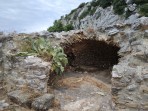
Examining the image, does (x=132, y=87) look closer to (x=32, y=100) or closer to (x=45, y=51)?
(x=32, y=100)

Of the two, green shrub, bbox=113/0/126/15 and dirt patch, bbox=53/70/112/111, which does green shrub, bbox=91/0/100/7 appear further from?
dirt patch, bbox=53/70/112/111

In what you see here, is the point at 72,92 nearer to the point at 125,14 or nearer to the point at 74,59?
the point at 74,59

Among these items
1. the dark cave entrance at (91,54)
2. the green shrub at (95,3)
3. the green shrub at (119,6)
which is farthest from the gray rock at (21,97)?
the green shrub at (95,3)

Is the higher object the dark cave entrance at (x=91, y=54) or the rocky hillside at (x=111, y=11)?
the rocky hillside at (x=111, y=11)

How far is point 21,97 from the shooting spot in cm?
765

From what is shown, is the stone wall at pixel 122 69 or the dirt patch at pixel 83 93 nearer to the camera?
the stone wall at pixel 122 69

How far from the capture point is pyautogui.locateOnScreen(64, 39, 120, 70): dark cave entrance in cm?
1068

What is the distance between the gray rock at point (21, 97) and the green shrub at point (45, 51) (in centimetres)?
119

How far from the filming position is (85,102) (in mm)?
8078

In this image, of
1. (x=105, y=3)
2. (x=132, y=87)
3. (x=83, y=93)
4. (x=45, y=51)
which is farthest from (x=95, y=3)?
(x=132, y=87)

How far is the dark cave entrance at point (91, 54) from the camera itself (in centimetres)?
1068

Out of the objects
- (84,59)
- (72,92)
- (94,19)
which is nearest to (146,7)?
(94,19)

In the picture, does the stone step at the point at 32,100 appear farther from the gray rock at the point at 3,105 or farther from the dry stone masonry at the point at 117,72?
the gray rock at the point at 3,105

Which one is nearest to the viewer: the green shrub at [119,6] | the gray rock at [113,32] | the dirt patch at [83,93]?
the dirt patch at [83,93]
